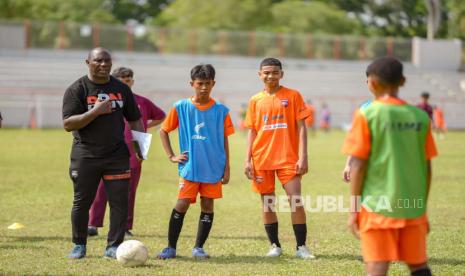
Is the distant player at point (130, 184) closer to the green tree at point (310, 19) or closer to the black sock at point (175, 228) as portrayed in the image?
the black sock at point (175, 228)

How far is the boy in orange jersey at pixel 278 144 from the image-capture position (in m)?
8.38

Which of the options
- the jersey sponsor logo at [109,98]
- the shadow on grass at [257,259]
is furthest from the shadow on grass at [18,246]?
the jersey sponsor logo at [109,98]

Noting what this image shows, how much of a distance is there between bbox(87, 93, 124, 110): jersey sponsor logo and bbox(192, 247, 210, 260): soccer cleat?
5.49ft

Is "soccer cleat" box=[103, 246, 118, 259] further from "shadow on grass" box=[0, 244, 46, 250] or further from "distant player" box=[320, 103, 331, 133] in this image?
"distant player" box=[320, 103, 331, 133]

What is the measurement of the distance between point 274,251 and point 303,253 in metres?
0.33

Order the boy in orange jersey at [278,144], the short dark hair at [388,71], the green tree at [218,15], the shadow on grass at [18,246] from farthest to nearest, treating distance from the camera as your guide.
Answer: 1. the green tree at [218,15]
2. the shadow on grass at [18,246]
3. the boy in orange jersey at [278,144]
4. the short dark hair at [388,71]

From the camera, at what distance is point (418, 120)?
5.36 m

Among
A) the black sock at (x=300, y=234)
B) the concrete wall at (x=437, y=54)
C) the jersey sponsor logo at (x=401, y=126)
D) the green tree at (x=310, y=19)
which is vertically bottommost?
the black sock at (x=300, y=234)

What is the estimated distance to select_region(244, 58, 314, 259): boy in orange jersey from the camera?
330 inches

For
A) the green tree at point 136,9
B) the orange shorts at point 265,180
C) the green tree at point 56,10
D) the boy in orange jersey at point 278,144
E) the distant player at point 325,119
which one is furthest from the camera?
the green tree at point 136,9

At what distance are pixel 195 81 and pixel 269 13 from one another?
62.6 meters

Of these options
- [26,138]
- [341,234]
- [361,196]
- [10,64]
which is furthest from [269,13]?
[361,196]

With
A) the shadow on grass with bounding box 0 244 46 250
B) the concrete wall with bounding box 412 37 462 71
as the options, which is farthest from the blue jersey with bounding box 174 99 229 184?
the concrete wall with bounding box 412 37 462 71

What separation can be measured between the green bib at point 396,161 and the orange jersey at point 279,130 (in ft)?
9.79
